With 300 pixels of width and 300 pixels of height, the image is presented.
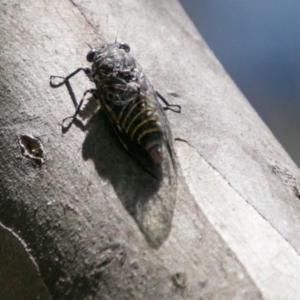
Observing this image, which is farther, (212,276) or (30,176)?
(30,176)

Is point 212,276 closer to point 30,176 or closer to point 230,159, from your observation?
point 230,159

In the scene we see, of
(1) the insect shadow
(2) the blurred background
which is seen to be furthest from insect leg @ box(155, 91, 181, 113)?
(2) the blurred background

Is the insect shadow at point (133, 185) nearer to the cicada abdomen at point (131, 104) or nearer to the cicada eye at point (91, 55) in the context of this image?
the cicada abdomen at point (131, 104)

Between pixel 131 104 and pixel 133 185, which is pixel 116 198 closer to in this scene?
pixel 133 185

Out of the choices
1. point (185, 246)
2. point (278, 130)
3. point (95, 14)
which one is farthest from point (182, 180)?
point (278, 130)

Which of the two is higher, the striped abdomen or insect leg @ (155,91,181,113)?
insect leg @ (155,91,181,113)

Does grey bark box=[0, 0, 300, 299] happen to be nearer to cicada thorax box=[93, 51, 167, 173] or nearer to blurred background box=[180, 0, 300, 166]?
cicada thorax box=[93, 51, 167, 173]

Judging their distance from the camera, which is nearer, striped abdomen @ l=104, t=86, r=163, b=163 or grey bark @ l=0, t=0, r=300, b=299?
grey bark @ l=0, t=0, r=300, b=299
